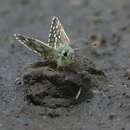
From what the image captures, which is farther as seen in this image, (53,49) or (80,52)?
(80,52)

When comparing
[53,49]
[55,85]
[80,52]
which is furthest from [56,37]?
[80,52]

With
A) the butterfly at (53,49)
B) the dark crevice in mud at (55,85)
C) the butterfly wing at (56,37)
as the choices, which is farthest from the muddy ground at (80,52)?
the butterfly wing at (56,37)

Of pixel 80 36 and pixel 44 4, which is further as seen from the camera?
pixel 44 4

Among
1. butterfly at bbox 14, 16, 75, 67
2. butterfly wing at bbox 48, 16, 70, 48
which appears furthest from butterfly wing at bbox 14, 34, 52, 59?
butterfly wing at bbox 48, 16, 70, 48

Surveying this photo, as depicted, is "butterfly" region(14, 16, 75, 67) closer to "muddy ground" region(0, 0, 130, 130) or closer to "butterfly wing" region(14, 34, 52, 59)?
"butterfly wing" region(14, 34, 52, 59)

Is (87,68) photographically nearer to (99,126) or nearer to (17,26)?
(99,126)

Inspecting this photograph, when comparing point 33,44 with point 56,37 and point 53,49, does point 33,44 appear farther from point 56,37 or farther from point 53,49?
point 56,37

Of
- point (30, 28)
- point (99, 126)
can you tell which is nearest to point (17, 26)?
point (30, 28)
